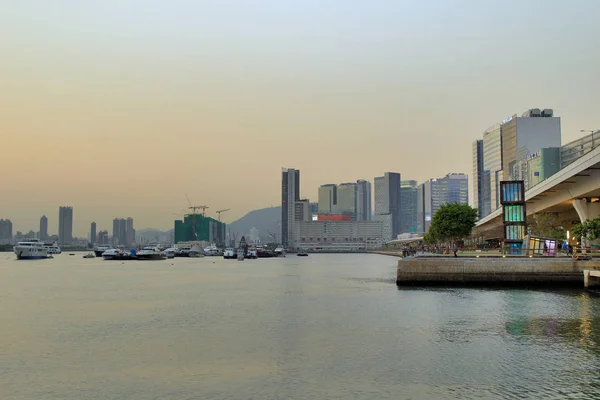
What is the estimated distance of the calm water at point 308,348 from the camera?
2117 centimetres

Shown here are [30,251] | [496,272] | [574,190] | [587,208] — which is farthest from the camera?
[30,251]

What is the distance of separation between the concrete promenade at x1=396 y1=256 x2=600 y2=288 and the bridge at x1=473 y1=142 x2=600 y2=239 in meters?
13.8

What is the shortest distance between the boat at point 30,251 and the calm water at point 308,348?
480ft

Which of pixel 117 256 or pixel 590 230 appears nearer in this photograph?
pixel 590 230

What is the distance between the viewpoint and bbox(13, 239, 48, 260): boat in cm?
18190

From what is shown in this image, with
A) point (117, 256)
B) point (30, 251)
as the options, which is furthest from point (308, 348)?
point (30, 251)

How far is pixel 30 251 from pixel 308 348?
593 feet

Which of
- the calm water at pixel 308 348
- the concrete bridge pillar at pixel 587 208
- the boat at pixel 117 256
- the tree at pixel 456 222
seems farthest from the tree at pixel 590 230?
the boat at pixel 117 256

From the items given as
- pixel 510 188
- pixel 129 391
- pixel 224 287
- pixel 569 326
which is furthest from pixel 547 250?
pixel 129 391

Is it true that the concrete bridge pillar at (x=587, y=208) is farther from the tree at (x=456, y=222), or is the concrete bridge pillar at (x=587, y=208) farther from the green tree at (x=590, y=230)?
the tree at (x=456, y=222)

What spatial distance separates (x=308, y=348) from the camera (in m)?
28.3

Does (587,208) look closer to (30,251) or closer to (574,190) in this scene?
(574,190)

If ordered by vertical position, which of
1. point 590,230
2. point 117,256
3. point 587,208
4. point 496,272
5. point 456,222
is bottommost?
point 117,256

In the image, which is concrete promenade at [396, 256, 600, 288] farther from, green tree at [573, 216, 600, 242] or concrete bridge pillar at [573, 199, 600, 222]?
concrete bridge pillar at [573, 199, 600, 222]
